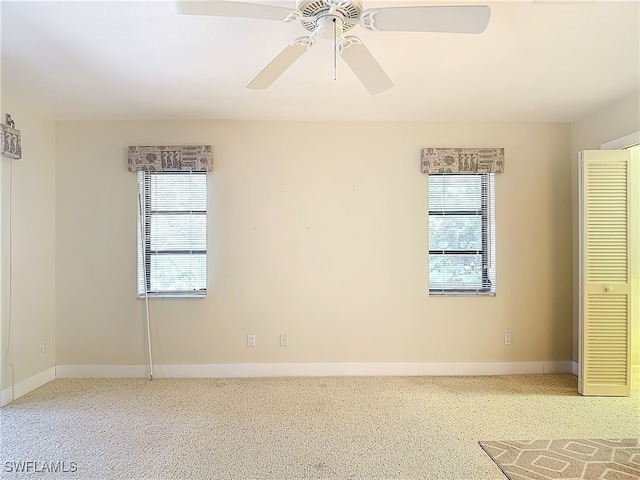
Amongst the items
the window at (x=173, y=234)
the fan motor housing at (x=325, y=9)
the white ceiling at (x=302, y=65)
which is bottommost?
the window at (x=173, y=234)

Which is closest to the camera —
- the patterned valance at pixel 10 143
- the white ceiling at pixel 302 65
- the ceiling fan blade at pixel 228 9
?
the ceiling fan blade at pixel 228 9

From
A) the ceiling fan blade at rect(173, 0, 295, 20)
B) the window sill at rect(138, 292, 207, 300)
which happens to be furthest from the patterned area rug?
the window sill at rect(138, 292, 207, 300)

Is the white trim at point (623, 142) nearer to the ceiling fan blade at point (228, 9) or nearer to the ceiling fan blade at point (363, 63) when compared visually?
the ceiling fan blade at point (363, 63)

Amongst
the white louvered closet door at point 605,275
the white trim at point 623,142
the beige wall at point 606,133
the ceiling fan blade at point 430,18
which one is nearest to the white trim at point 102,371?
the ceiling fan blade at point 430,18

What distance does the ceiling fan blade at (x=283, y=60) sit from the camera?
1.80 metres

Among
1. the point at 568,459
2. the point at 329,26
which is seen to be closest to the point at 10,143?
the point at 329,26

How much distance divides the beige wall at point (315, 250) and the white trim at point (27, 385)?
5.5 inches

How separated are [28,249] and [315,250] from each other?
2.53 metres

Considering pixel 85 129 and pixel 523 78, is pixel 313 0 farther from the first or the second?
pixel 85 129

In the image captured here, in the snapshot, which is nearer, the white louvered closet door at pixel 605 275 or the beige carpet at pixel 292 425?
the beige carpet at pixel 292 425

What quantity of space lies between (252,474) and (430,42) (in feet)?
8.78

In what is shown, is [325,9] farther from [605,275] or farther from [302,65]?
[605,275]

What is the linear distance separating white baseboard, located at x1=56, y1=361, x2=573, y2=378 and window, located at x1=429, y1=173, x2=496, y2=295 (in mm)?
743

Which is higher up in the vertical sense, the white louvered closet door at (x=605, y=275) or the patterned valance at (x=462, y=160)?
the patterned valance at (x=462, y=160)
